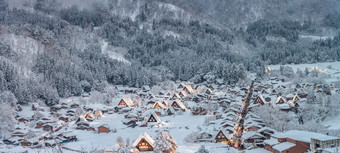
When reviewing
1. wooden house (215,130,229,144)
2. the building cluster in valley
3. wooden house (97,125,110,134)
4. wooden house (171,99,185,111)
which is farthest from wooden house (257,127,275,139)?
wooden house (171,99,185,111)

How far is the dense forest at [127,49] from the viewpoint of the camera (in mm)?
73312

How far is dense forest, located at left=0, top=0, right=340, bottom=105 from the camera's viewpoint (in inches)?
2886

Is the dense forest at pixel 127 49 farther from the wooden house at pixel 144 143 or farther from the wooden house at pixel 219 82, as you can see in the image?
the wooden house at pixel 144 143

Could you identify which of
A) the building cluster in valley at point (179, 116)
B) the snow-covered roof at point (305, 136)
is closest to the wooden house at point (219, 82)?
the building cluster in valley at point (179, 116)

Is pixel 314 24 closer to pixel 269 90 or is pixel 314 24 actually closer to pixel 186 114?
pixel 269 90

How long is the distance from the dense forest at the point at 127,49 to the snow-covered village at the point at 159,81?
1.64 feet

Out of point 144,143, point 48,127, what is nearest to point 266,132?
point 144,143

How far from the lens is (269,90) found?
6294 cm

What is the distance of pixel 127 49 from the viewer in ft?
419

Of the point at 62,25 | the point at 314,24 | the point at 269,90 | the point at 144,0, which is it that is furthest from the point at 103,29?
the point at 314,24

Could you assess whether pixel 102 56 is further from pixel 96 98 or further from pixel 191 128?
pixel 191 128

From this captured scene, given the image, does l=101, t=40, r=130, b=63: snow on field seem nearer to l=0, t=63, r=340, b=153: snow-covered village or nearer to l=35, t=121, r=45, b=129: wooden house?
l=0, t=63, r=340, b=153: snow-covered village

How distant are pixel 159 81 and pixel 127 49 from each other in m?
43.2

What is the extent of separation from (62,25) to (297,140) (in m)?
131
